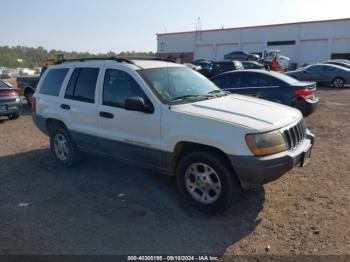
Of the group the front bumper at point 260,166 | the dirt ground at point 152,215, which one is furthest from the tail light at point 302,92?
the front bumper at point 260,166

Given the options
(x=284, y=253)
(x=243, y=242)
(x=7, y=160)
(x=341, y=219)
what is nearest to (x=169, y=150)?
(x=243, y=242)

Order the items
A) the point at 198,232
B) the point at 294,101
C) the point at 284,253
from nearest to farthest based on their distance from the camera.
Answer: the point at 284,253 → the point at 198,232 → the point at 294,101

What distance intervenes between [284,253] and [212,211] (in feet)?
3.38

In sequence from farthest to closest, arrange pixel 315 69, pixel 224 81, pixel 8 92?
pixel 315 69 < pixel 8 92 < pixel 224 81

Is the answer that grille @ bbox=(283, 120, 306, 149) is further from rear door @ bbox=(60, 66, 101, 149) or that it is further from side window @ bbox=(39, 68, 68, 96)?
side window @ bbox=(39, 68, 68, 96)

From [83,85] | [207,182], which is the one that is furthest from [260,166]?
[83,85]

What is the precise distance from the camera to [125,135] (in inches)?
193

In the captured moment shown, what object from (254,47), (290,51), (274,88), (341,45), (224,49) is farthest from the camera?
(224,49)

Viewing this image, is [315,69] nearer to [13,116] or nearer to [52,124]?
[13,116]

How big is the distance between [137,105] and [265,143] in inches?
66.3

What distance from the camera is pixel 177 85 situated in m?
4.98

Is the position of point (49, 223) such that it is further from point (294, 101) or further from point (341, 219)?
point (294, 101)

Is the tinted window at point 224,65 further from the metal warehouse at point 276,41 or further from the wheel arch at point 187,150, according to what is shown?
the metal warehouse at point 276,41

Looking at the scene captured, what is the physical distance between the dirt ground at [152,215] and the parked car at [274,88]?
10.6ft
